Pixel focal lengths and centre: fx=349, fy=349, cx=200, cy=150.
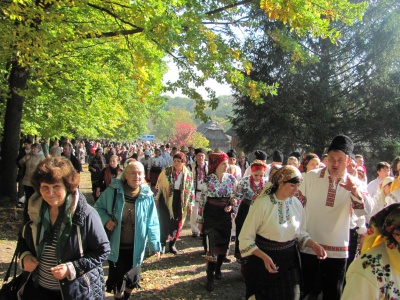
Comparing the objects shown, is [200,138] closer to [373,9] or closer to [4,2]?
[373,9]

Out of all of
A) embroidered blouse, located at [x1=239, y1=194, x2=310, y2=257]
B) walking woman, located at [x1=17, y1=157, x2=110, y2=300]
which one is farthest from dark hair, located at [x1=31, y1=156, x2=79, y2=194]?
embroidered blouse, located at [x1=239, y1=194, x2=310, y2=257]

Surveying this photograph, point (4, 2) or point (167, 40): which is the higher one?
point (4, 2)

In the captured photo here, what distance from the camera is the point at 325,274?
3.98m

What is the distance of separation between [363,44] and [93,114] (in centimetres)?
1301

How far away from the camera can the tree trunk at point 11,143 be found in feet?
32.7

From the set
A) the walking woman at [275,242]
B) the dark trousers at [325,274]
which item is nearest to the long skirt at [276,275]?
the walking woman at [275,242]

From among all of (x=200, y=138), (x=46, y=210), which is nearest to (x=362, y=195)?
(x=46, y=210)

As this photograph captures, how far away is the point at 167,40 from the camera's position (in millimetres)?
5340

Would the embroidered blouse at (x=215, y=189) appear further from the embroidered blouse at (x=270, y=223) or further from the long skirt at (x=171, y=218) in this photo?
the embroidered blouse at (x=270, y=223)

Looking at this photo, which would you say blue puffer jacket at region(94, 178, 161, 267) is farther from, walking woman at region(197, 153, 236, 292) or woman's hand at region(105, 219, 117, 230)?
walking woman at region(197, 153, 236, 292)

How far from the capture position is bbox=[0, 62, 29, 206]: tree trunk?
32.7 ft

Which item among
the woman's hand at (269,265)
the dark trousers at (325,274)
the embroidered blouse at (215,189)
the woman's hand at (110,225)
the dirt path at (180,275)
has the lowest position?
the dirt path at (180,275)

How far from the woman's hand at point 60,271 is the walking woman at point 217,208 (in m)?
3.35

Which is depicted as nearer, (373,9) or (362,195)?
(362,195)
